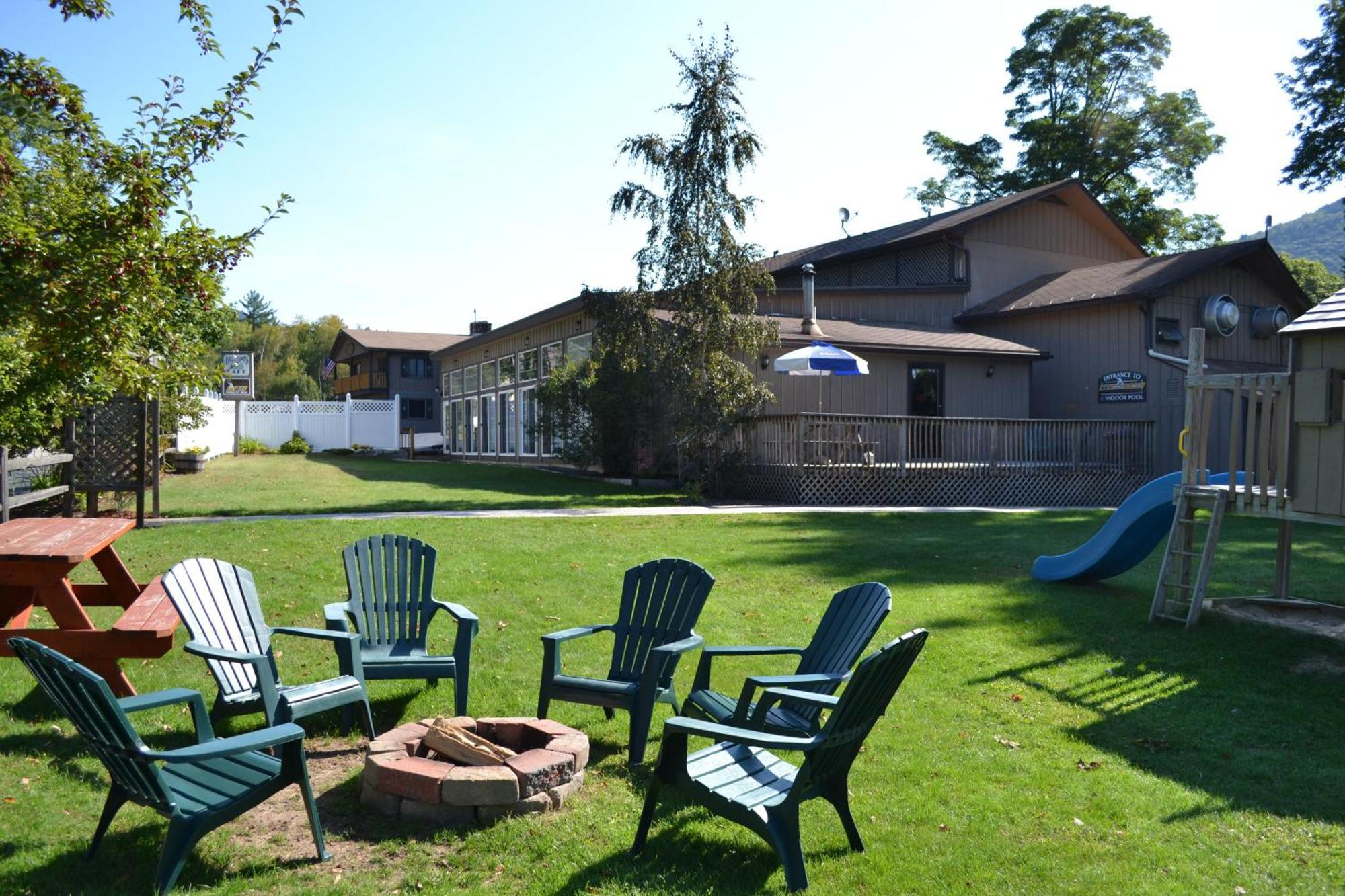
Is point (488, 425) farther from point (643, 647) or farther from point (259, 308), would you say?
point (259, 308)

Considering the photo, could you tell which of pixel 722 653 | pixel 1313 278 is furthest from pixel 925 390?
pixel 1313 278

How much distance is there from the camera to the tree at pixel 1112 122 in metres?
38.2

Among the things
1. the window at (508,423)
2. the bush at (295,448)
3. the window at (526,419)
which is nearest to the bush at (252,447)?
the bush at (295,448)

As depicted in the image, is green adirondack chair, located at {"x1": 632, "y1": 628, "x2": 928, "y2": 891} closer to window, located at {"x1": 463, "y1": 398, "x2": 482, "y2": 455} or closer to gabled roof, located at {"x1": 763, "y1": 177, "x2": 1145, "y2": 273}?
gabled roof, located at {"x1": 763, "y1": 177, "x2": 1145, "y2": 273}

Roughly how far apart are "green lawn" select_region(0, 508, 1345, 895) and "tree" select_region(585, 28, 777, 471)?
7.79 metres

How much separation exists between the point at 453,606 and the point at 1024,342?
69.9 feet

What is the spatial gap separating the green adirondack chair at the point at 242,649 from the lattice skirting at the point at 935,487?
12663 millimetres

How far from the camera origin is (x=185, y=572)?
207 inches

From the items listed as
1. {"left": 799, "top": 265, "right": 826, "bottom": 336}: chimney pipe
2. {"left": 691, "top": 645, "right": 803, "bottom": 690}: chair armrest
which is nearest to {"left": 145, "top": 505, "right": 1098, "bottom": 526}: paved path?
{"left": 799, "top": 265, "right": 826, "bottom": 336}: chimney pipe

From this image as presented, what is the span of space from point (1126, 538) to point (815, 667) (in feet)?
17.9

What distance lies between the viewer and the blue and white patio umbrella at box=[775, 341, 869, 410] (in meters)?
17.3

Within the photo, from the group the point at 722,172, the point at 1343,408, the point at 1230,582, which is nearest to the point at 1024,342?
the point at 722,172

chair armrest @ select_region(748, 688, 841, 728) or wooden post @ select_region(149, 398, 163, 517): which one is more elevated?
wooden post @ select_region(149, 398, 163, 517)

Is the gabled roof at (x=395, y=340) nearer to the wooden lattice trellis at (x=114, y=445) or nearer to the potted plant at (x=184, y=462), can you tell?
the potted plant at (x=184, y=462)
